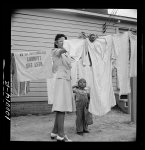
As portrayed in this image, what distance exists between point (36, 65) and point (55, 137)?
1540 millimetres

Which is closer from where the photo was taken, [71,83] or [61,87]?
[61,87]

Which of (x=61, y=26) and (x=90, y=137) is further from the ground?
(x=61, y=26)

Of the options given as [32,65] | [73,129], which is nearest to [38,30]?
[32,65]

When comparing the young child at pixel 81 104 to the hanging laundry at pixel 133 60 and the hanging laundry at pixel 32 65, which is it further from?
the hanging laundry at pixel 133 60

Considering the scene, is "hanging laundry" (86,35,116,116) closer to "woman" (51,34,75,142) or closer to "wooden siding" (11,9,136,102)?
"woman" (51,34,75,142)

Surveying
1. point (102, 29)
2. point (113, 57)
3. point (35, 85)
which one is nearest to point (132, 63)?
point (113, 57)

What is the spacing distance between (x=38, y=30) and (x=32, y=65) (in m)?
3.67

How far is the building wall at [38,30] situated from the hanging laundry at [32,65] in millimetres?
3040

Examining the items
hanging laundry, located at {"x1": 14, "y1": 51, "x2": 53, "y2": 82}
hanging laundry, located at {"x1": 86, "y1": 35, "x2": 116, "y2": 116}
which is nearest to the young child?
hanging laundry, located at {"x1": 86, "y1": 35, "x2": 116, "y2": 116}

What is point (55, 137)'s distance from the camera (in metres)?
4.88

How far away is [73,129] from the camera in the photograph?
241 inches

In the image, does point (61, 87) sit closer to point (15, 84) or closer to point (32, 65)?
point (32, 65)

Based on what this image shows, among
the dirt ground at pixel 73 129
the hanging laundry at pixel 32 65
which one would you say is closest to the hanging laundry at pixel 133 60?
the dirt ground at pixel 73 129
